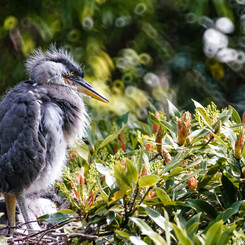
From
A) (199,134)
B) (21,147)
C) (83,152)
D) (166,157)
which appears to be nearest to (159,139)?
(166,157)

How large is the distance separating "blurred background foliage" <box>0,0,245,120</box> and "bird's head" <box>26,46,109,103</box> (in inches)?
51.7

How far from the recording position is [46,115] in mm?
2432

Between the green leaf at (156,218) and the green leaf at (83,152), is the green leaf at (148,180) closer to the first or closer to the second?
the green leaf at (156,218)

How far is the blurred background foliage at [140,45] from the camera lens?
4551 millimetres

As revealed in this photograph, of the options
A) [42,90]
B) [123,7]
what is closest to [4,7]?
[123,7]

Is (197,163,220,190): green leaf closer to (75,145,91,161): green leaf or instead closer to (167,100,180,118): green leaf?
(167,100,180,118): green leaf

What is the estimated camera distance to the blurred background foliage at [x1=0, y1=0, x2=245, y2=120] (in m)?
4.55

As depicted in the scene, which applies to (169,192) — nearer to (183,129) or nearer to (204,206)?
(204,206)

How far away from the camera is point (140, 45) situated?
17.0 ft

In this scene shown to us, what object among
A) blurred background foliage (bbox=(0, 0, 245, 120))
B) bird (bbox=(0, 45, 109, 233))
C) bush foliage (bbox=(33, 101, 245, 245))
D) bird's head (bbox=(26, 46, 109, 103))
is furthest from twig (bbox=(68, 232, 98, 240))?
blurred background foliage (bbox=(0, 0, 245, 120))

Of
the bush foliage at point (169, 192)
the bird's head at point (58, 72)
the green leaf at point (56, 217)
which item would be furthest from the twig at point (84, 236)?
the bird's head at point (58, 72)

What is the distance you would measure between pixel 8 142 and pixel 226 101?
101 inches

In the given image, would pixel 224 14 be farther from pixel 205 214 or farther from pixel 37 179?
pixel 205 214

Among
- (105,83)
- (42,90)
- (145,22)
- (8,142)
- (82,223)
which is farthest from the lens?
(145,22)
